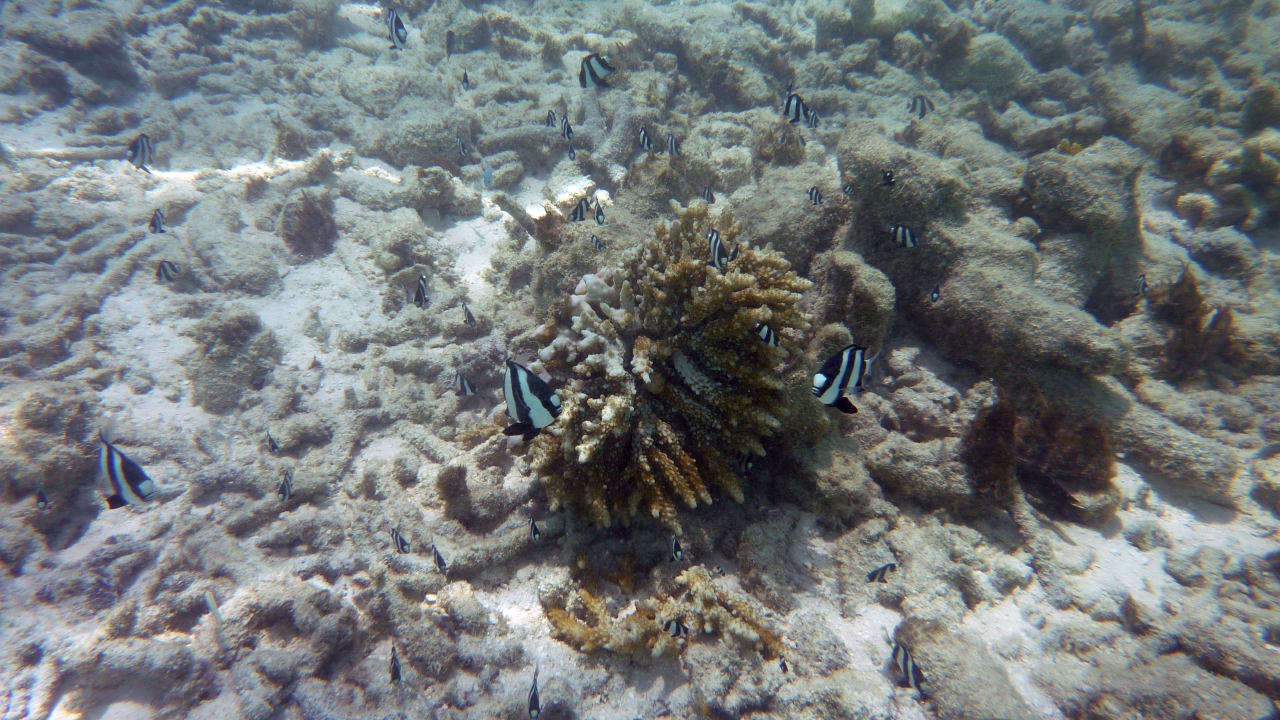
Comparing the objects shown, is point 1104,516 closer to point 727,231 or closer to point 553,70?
point 727,231

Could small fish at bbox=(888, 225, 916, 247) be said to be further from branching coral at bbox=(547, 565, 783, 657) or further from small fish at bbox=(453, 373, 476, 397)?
small fish at bbox=(453, 373, 476, 397)

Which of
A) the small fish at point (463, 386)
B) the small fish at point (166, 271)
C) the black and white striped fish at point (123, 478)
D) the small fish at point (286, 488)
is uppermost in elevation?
the small fish at point (166, 271)

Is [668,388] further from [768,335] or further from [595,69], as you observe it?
[595,69]

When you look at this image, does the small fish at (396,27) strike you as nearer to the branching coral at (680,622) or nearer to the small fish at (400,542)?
the small fish at (400,542)

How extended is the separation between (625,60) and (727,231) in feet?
24.2

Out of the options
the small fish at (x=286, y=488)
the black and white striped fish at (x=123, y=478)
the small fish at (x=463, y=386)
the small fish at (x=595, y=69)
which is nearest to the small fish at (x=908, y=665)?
the small fish at (x=463, y=386)

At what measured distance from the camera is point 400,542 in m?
3.61

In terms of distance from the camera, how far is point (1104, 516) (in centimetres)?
382

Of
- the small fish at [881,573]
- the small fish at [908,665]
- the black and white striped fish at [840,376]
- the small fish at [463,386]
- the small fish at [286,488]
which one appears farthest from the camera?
the small fish at [463,386]

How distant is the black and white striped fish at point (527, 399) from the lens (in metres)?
2.08

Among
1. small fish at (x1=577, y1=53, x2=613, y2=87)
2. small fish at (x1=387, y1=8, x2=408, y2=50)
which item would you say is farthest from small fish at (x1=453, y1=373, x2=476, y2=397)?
small fish at (x1=387, y1=8, x2=408, y2=50)

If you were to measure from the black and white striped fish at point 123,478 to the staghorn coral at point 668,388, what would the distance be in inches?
101

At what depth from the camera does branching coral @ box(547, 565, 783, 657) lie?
3.11 metres

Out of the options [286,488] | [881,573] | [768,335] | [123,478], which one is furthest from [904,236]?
[123,478]
